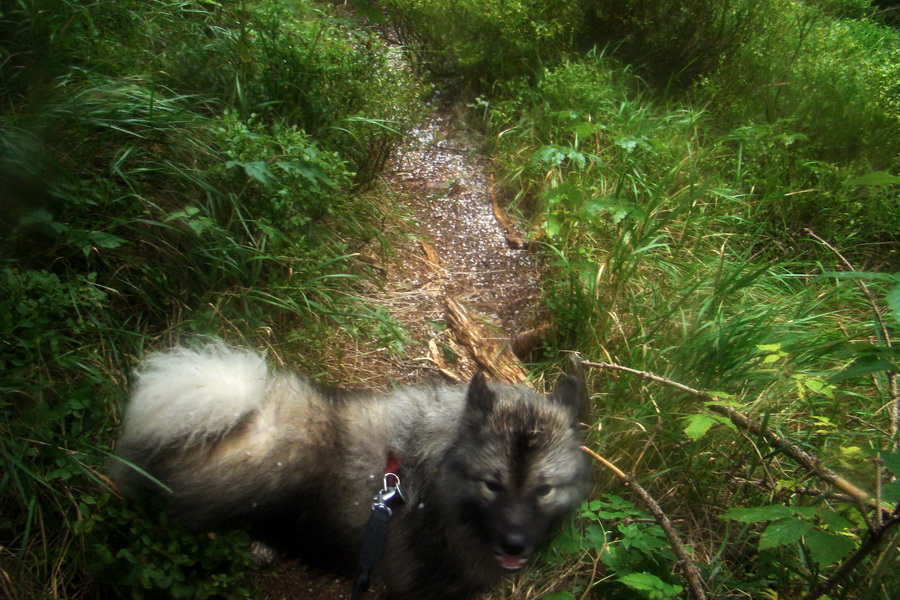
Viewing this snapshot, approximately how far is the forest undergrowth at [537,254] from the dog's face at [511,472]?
300mm

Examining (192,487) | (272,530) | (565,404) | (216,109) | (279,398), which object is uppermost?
(565,404)

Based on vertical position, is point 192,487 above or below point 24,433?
above

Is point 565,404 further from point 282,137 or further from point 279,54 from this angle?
point 279,54

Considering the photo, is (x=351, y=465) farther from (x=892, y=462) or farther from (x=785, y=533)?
(x=892, y=462)

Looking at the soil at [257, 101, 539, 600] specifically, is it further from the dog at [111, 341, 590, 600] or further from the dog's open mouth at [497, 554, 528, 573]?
the dog's open mouth at [497, 554, 528, 573]

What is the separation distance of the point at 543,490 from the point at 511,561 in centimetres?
28

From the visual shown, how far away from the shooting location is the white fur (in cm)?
199

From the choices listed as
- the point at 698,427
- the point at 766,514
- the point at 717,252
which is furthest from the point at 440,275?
the point at 766,514

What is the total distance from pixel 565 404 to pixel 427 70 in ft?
13.9

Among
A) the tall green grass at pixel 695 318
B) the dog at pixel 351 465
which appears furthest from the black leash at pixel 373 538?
the tall green grass at pixel 695 318

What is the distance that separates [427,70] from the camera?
5371mm

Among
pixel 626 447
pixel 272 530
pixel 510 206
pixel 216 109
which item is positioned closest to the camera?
pixel 272 530

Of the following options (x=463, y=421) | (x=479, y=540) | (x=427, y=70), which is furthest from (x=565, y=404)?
(x=427, y=70)

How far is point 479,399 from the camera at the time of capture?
2.08 m
